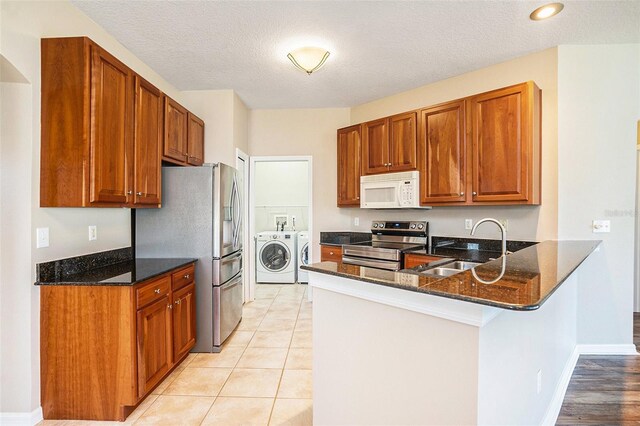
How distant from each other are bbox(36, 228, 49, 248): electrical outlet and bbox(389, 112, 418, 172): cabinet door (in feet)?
10.0

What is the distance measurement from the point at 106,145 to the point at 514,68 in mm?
3488

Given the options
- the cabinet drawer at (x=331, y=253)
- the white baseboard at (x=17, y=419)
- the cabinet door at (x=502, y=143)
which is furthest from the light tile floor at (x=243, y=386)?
the cabinet door at (x=502, y=143)

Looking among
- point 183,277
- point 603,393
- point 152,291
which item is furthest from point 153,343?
point 603,393

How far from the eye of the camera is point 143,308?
2.06 meters

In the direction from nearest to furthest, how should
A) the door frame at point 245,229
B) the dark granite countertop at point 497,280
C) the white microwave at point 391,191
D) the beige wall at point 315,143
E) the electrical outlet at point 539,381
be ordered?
the dark granite countertop at point 497,280, the electrical outlet at point 539,381, the white microwave at point 391,191, the door frame at point 245,229, the beige wall at point 315,143

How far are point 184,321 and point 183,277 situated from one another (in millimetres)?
357

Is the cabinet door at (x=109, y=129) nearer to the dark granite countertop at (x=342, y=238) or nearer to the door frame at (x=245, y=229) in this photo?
the door frame at (x=245, y=229)

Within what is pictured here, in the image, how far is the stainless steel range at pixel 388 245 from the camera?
3.39m

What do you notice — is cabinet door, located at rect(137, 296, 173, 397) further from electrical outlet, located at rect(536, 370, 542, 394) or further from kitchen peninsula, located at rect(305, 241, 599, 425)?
electrical outlet, located at rect(536, 370, 542, 394)

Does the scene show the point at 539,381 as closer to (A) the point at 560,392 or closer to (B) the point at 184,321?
(A) the point at 560,392

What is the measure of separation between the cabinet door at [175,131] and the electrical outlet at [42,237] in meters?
1.11

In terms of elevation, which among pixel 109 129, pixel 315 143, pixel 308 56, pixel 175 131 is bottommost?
pixel 109 129

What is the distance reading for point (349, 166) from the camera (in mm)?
4109

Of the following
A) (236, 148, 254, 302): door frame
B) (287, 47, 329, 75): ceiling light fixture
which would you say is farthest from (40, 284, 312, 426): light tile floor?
(287, 47, 329, 75): ceiling light fixture
